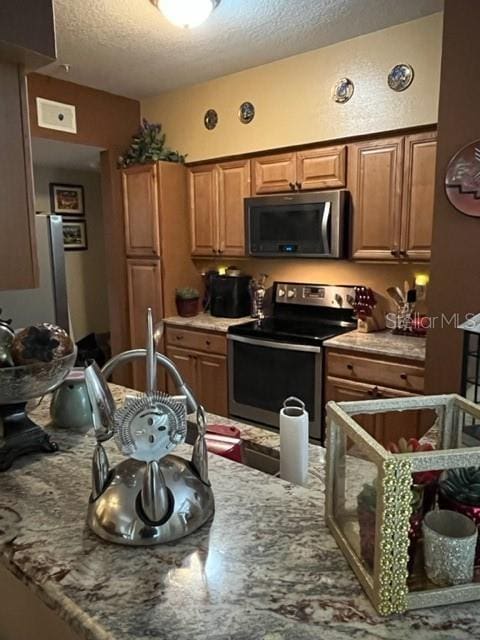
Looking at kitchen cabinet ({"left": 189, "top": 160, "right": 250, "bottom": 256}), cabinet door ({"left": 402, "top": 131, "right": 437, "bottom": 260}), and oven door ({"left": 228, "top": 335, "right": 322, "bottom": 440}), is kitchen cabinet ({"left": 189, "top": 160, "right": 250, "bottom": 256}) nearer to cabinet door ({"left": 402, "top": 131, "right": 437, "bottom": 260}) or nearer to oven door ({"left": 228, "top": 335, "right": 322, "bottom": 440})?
oven door ({"left": 228, "top": 335, "right": 322, "bottom": 440})

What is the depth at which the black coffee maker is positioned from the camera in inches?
145

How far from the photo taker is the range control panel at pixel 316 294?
3359 mm

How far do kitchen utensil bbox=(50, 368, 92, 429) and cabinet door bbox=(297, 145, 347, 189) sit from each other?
7.25 feet

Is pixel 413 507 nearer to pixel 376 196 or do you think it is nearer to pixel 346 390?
pixel 346 390

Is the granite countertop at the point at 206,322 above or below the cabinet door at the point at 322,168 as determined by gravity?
below

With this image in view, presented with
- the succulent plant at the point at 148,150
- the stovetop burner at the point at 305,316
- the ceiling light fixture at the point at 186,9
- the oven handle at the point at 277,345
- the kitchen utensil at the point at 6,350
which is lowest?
the oven handle at the point at 277,345

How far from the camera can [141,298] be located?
3.94 m

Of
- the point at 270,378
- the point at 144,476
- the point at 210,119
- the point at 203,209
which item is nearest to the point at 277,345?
the point at 270,378

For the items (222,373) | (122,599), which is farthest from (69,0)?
(122,599)

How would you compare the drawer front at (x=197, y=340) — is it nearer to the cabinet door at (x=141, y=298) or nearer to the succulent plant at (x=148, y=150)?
the cabinet door at (x=141, y=298)

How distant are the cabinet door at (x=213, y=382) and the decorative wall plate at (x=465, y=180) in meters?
1.91

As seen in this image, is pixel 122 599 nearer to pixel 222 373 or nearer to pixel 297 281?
pixel 222 373

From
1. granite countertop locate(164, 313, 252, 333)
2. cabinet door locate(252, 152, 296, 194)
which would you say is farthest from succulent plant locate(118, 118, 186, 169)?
granite countertop locate(164, 313, 252, 333)

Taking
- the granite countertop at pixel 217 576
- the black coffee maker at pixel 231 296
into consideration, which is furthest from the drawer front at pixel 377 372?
the granite countertop at pixel 217 576
